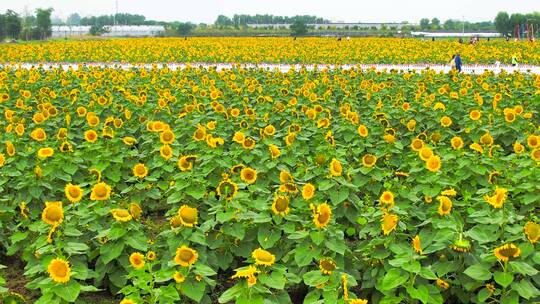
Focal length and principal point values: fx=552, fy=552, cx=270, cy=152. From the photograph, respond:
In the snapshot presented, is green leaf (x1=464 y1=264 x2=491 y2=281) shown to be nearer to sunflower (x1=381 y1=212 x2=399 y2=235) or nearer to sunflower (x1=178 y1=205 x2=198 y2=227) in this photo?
sunflower (x1=381 y1=212 x2=399 y2=235)

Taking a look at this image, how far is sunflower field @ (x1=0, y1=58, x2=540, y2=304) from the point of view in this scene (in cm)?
381

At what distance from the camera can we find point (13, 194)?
623 centimetres

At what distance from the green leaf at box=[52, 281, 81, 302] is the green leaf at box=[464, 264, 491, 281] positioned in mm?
2660

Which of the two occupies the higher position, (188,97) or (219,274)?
(188,97)

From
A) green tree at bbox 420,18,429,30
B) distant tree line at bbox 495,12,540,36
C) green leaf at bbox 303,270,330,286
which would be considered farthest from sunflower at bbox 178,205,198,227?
green tree at bbox 420,18,429,30

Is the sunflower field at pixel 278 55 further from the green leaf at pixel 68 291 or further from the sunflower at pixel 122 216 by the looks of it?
the green leaf at pixel 68 291

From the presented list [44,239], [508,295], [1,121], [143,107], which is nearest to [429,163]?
[508,295]

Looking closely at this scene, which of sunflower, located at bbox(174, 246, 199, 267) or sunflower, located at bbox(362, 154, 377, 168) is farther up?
sunflower, located at bbox(362, 154, 377, 168)

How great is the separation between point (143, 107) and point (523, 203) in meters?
6.71

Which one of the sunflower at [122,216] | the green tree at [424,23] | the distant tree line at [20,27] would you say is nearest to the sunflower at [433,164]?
the sunflower at [122,216]

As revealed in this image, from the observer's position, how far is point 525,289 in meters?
3.72

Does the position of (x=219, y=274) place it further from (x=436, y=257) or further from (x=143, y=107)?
(x=143, y=107)

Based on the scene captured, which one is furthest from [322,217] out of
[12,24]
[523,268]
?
[12,24]

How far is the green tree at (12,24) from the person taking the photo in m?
63.8
